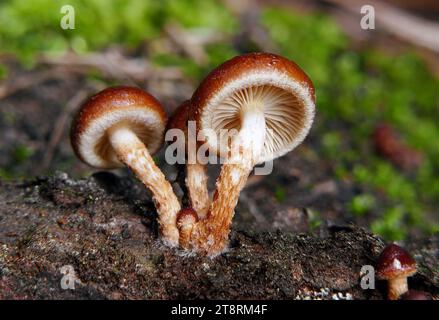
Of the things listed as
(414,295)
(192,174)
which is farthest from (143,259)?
(414,295)

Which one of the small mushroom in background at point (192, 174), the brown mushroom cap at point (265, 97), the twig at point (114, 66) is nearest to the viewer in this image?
the brown mushroom cap at point (265, 97)

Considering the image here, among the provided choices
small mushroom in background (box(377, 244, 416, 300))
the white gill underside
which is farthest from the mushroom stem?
the white gill underside

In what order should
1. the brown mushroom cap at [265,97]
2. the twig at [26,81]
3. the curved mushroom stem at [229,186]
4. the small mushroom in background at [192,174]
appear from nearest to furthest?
the brown mushroom cap at [265,97] < the curved mushroom stem at [229,186] < the small mushroom in background at [192,174] < the twig at [26,81]

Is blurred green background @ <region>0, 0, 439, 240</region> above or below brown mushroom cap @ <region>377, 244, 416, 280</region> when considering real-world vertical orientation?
above

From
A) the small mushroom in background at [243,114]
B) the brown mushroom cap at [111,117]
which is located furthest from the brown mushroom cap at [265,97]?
the brown mushroom cap at [111,117]

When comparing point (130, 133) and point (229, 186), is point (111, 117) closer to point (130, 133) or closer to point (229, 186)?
point (130, 133)

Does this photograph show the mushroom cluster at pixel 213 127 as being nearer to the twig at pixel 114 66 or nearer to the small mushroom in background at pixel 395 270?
the small mushroom in background at pixel 395 270

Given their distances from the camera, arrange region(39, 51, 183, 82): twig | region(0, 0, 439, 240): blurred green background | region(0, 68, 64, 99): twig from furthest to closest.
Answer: region(39, 51, 183, 82): twig → region(0, 68, 64, 99): twig → region(0, 0, 439, 240): blurred green background

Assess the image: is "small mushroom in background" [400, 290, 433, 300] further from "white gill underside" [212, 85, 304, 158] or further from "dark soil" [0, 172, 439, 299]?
"white gill underside" [212, 85, 304, 158]
